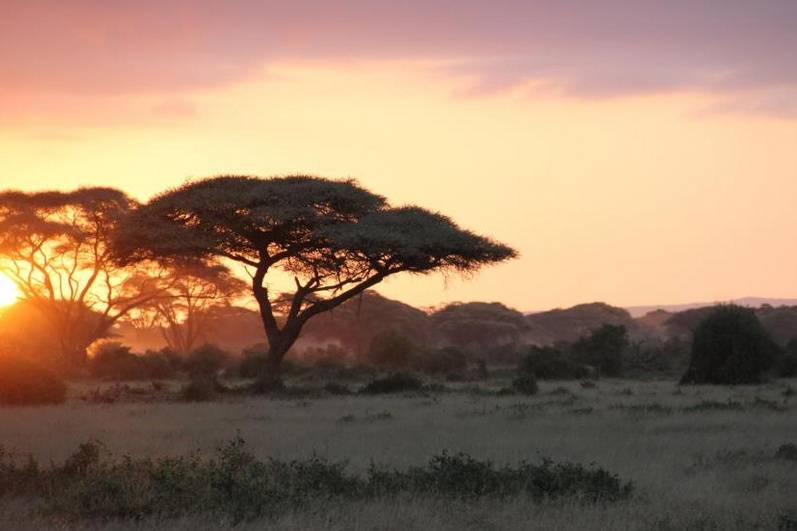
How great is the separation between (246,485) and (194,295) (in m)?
44.1

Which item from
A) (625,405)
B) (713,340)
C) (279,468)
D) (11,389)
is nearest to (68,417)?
(11,389)

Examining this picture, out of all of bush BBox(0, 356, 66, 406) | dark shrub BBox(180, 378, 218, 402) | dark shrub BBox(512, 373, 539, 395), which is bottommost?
dark shrub BBox(512, 373, 539, 395)

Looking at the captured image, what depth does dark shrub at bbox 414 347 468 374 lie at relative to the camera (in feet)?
170

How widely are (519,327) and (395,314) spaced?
45.3 feet

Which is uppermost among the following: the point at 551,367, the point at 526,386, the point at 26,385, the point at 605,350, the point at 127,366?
the point at 127,366

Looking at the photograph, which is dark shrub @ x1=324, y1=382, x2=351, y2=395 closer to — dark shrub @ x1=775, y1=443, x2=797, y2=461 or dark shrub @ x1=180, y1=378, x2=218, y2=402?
dark shrub @ x1=180, y1=378, x2=218, y2=402

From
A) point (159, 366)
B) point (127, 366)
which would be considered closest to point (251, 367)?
point (159, 366)

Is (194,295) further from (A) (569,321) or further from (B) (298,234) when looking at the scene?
(A) (569,321)

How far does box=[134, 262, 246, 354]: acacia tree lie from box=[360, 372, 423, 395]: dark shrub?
928 cm

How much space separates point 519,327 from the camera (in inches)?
3378

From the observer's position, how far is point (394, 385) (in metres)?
32.8

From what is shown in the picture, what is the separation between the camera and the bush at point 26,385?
2550 centimetres

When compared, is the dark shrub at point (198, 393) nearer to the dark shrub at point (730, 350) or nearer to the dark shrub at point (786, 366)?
the dark shrub at point (730, 350)

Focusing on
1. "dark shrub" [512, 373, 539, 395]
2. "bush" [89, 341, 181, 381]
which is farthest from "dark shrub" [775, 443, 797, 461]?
"bush" [89, 341, 181, 381]
